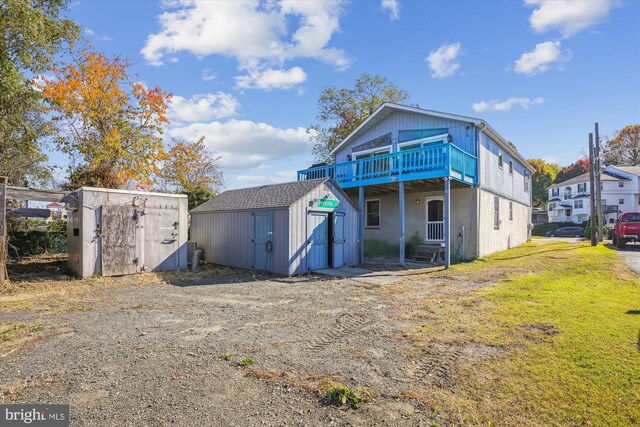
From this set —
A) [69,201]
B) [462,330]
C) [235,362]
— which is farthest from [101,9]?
[462,330]

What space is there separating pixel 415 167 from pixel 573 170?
6315cm

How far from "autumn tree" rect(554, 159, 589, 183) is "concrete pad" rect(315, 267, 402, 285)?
63.5m

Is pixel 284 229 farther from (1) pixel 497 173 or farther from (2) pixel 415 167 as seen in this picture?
(1) pixel 497 173

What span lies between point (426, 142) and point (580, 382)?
1365 centimetres

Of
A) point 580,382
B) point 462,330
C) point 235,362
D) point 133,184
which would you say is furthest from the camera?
point 133,184

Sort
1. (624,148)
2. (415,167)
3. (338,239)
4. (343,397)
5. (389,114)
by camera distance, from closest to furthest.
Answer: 1. (343,397)
2. (338,239)
3. (415,167)
4. (389,114)
5. (624,148)

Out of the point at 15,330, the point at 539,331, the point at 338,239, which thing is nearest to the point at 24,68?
the point at 15,330

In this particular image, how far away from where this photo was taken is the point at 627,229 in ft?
58.2

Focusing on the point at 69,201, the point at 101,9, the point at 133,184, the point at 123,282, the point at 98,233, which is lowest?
the point at 123,282

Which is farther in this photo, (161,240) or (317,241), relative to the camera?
(317,241)

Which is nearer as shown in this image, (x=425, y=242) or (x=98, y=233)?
(x=98, y=233)

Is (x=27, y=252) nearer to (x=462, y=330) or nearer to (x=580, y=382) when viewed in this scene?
(x=462, y=330)

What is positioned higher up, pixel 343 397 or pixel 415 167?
pixel 415 167

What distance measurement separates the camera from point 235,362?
419 centimetres
